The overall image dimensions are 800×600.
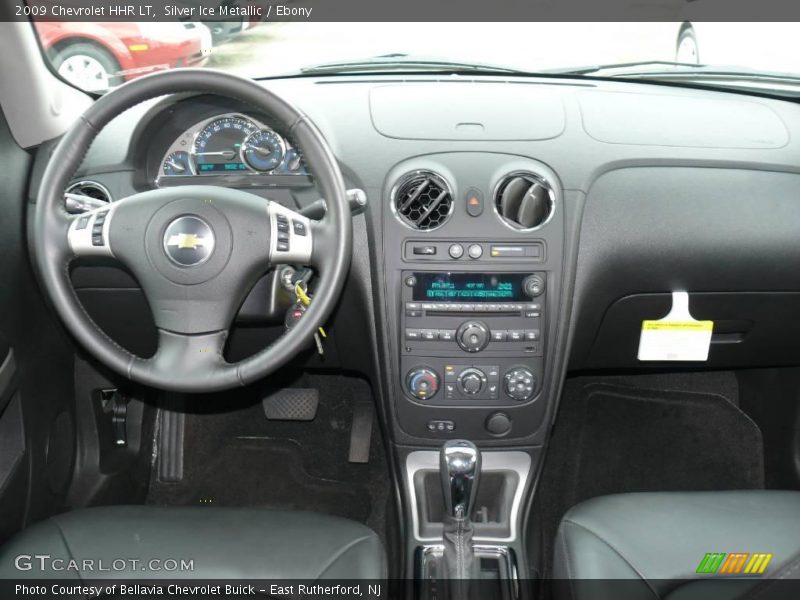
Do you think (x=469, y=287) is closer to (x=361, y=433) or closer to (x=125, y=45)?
(x=361, y=433)

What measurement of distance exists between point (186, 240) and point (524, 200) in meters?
0.77

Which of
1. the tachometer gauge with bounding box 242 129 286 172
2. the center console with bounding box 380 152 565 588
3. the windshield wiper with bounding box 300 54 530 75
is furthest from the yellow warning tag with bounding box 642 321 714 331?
the tachometer gauge with bounding box 242 129 286 172

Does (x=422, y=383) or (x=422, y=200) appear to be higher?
(x=422, y=200)

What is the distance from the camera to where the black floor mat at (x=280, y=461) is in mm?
2545

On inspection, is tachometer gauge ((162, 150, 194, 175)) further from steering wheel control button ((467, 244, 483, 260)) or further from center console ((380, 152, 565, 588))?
steering wheel control button ((467, 244, 483, 260))

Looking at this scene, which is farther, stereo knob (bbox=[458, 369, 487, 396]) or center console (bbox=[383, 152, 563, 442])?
stereo knob (bbox=[458, 369, 487, 396])

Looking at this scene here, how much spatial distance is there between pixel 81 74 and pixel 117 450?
107 centimetres

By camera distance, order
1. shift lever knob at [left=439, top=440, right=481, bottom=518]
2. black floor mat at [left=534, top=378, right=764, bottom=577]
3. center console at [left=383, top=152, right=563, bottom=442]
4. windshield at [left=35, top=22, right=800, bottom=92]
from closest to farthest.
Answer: shift lever knob at [left=439, top=440, right=481, bottom=518] → center console at [left=383, top=152, right=563, bottom=442] → windshield at [left=35, top=22, right=800, bottom=92] → black floor mat at [left=534, top=378, right=764, bottom=577]

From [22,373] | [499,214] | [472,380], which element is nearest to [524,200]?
[499,214]

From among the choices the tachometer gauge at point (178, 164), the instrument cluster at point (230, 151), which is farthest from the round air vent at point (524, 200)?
the tachometer gauge at point (178, 164)

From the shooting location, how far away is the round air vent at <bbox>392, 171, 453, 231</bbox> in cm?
179

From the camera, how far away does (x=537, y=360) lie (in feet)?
6.25

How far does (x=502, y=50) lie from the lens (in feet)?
6.93

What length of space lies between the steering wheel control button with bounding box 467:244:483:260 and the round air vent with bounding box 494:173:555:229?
0.09 meters
